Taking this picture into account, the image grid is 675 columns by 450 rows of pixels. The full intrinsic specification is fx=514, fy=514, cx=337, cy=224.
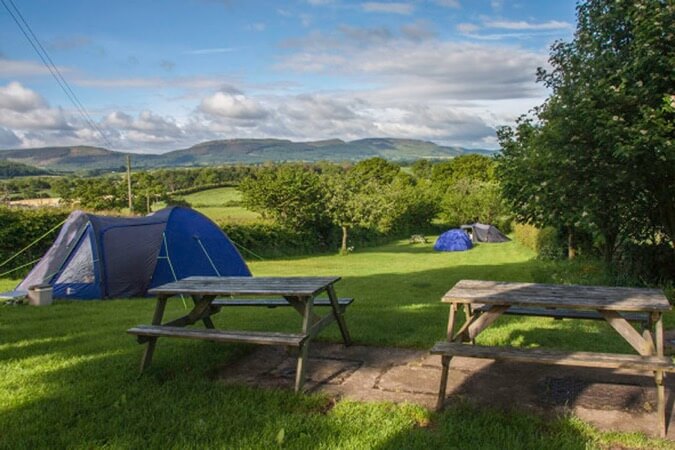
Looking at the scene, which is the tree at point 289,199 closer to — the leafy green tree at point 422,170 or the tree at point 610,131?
the tree at point 610,131

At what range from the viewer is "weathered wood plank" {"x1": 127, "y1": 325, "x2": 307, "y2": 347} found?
165 inches

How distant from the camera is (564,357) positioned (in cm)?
365

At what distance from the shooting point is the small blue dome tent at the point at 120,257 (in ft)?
35.1

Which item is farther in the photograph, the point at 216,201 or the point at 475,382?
the point at 216,201

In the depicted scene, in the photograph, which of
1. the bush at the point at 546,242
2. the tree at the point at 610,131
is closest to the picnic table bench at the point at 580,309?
the tree at the point at 610,131

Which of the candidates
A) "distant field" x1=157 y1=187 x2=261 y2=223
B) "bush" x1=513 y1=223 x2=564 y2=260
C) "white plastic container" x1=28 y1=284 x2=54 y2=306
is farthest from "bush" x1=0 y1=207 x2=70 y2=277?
"distant field" x1=157 y1=187 x2=261 y2=223

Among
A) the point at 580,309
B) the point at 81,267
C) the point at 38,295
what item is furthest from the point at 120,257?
the point at 580,309

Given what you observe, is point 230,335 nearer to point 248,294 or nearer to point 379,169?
point 248,294

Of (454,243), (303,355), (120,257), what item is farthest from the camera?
(454,243)

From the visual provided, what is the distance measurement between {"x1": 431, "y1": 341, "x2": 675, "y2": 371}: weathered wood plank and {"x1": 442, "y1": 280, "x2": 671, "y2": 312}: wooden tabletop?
1.13 feet

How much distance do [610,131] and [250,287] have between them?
21.7 feet

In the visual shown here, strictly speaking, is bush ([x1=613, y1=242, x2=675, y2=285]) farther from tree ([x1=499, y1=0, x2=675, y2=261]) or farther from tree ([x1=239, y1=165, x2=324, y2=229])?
tree ([x1=239, y1=165, x2=324, y2=229])

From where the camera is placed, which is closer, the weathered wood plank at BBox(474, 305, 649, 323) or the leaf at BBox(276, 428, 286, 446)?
the leaf at BBox(276, 428, 286, 446)

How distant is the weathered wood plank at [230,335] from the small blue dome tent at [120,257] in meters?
6.53
